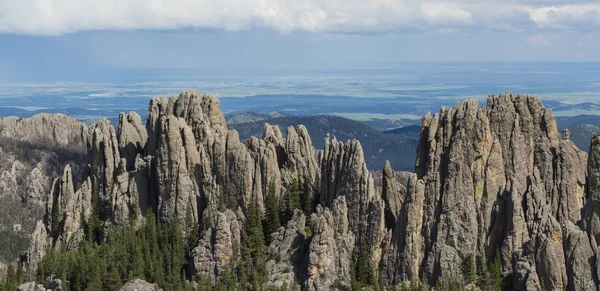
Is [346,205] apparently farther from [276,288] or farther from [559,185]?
[559,185]

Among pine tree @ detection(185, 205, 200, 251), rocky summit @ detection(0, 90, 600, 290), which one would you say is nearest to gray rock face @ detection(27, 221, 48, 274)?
rocky summit @ detection(0, 90, 600, 290)

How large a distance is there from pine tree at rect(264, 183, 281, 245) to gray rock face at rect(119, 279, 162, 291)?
14117 mm

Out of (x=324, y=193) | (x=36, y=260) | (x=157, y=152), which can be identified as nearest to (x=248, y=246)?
(x=324, y=193)

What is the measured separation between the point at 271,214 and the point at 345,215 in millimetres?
12133

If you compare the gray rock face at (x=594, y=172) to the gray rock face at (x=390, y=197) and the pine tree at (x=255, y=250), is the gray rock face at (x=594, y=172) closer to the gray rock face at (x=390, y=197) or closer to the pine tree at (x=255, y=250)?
the gray rock face at (x=390, y=197)

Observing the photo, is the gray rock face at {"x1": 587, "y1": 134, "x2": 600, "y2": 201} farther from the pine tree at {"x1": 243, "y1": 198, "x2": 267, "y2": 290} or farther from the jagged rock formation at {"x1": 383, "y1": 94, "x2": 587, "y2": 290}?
the pine tree at {"x1": 243, "y1": 198, "x2": 267, "y2": 290}

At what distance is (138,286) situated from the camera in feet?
286

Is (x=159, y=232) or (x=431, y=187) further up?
(x=431, y=187)

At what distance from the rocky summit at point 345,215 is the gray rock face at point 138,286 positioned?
0.80 ft

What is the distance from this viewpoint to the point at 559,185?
83688 millimetres

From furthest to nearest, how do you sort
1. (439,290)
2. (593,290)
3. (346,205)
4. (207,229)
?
(207,229), (346,205), (439,290), (593,290)

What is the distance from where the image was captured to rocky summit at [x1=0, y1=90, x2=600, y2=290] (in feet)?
264

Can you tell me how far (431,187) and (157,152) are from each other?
35.4m

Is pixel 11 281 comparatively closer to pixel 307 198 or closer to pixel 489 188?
pixel 307 198
